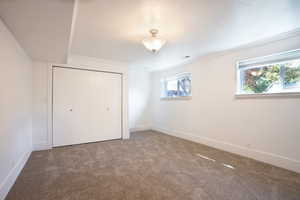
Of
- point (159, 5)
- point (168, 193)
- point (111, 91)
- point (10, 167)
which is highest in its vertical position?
point (159, 5)

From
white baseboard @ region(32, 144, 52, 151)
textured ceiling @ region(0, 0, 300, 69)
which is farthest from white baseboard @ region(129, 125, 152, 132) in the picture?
textured ceiling @ region(0, 0, 300, 69)

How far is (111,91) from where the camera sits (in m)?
4.06

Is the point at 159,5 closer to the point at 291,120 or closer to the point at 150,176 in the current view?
the point at 150,176

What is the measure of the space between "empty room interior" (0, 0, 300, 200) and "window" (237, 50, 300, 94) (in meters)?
0.02

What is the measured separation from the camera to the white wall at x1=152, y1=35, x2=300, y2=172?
92.2 inches

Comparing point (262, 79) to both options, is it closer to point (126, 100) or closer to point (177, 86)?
point (177, 86)

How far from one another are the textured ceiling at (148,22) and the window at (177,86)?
1.42 meters

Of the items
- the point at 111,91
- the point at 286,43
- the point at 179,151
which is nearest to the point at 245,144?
the point at 179,151

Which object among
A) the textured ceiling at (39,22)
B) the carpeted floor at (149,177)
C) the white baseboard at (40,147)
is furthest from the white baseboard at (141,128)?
the textured ceiling at (39,22)

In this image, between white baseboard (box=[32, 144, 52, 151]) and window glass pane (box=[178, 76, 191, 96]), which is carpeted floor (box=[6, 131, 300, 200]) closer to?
white baseboard (box=[32, 144, 52, 151])

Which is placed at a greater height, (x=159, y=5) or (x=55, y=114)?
(x=159, y=5)

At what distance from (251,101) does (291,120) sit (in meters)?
0.63

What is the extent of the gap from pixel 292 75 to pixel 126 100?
3568mm

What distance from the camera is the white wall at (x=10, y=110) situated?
1.69m
